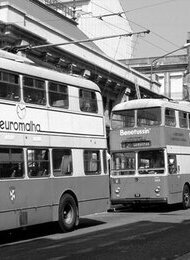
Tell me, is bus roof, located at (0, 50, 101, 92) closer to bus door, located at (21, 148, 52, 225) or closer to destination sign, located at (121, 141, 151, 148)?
Result: bus door, located at (21, 148, 52, 225)

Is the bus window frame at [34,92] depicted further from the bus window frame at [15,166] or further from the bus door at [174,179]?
the bus door at [174,179]

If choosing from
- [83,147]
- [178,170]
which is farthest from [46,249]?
[178,170]

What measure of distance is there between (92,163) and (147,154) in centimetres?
540

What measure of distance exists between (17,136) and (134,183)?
905 cm

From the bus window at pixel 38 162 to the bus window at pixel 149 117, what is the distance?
26.4ft

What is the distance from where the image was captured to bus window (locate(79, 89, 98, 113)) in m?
15.9

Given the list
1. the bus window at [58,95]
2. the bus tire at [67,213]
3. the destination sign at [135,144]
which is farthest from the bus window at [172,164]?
the bus window at [58,95]

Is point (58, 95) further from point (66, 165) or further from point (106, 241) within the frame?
point (106, 241)

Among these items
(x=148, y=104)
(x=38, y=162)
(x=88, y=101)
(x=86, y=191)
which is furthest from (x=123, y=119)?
(x=38, y=162)

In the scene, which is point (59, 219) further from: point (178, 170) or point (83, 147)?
point (178, 170)

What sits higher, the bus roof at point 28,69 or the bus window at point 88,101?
the bus roof at point 28,69

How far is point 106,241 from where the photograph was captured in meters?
12.4

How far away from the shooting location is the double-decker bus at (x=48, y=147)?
12.7 metres

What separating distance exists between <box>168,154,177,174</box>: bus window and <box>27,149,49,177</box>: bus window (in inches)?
320
